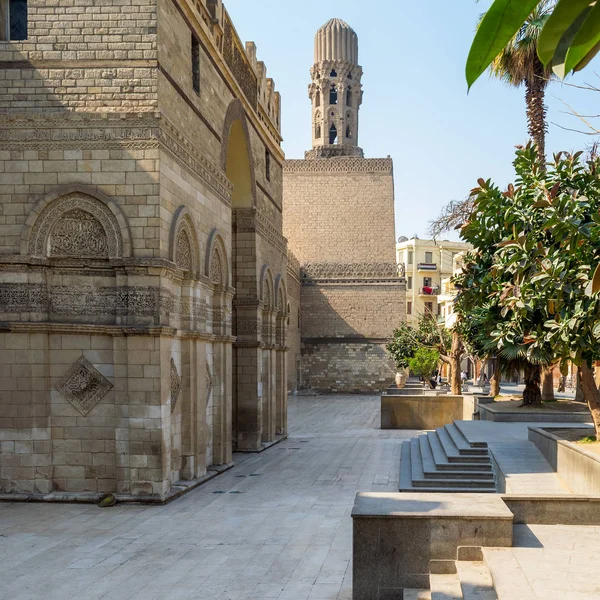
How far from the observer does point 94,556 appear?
848 cm

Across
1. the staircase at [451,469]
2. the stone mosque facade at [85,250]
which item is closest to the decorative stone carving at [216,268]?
the stone mosque facade at [85,250]

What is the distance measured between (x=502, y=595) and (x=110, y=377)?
7160 millimetres

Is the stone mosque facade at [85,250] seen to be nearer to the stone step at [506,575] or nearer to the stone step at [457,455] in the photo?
the stone step at [457,455]

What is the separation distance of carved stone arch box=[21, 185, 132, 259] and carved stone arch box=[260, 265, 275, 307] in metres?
7.12

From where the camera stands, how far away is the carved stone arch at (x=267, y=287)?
18.4 m

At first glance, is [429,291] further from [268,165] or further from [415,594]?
[415,594]

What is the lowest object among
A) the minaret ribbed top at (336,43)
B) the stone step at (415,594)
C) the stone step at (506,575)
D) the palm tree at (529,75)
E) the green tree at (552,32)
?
the stone step at (415,594)

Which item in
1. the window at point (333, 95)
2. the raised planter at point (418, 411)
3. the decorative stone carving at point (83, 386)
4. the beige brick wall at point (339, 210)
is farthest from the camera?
the window at point (333, 95)

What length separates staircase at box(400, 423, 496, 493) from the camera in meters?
12.2

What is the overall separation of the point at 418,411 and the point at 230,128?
1080 cm

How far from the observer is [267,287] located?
63.2 feet

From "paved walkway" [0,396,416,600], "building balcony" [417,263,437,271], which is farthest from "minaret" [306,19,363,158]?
"paved walkway" [0,396,416,600]

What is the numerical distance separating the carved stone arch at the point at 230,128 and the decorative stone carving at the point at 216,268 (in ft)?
5.35

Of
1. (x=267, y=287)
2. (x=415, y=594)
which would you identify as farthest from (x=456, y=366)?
(x=415, y=594)
